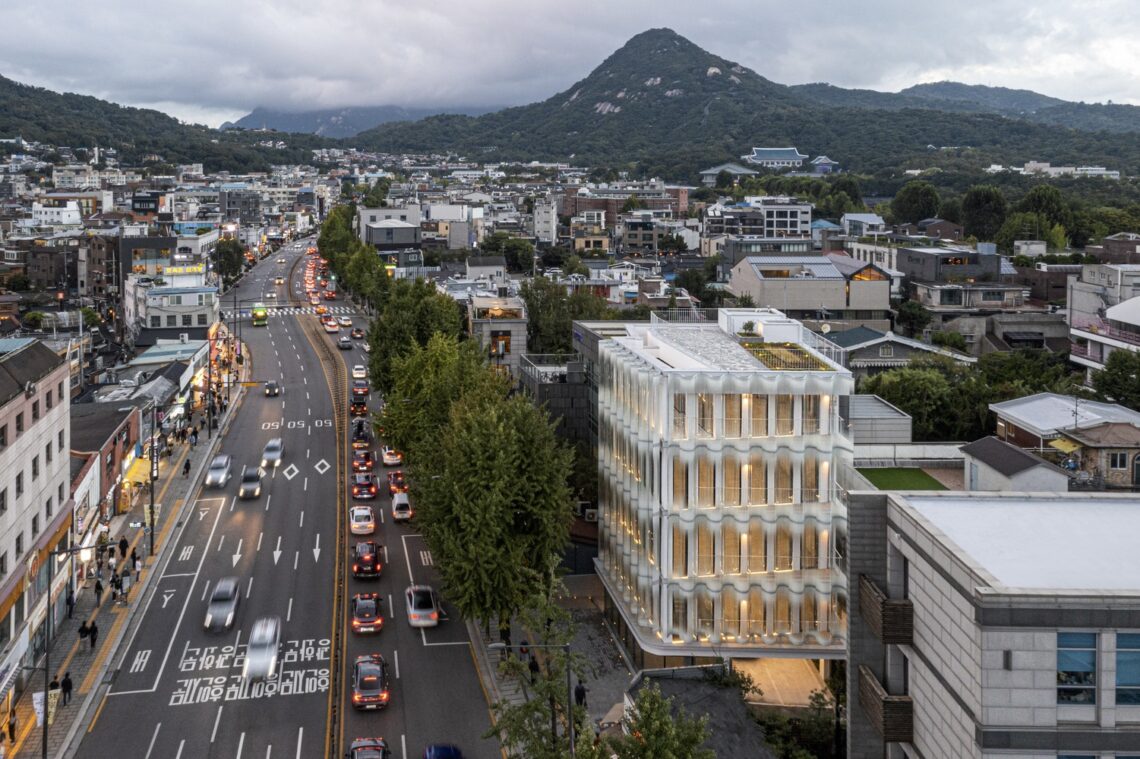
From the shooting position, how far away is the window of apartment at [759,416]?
37.9 meters

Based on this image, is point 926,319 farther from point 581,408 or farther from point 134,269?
point 134,269

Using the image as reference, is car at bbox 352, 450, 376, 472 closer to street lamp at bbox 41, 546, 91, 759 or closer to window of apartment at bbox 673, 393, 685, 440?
street lamp at bbox 41, 546, 91, 759

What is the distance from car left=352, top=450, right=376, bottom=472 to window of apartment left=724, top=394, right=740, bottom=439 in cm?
3460

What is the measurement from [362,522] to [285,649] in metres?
14.8

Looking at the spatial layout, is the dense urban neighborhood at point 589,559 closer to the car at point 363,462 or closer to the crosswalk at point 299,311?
the car at point 363,462

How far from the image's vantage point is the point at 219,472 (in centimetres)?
6569

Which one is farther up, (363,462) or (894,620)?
(894,620)

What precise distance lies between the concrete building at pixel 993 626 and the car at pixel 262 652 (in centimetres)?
2346

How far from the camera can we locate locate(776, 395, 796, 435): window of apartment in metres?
37.9

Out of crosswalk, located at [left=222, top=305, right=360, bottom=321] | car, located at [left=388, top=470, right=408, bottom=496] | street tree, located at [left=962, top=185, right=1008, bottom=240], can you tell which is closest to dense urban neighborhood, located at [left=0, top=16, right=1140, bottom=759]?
car, located at [left=388, top=470, right=408, bottom=496]

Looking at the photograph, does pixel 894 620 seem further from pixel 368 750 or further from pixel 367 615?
pixel 367 615

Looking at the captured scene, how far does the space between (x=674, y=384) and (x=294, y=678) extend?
18231mm

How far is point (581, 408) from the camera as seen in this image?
2101 inches

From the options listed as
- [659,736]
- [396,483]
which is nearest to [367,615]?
[396,483]
